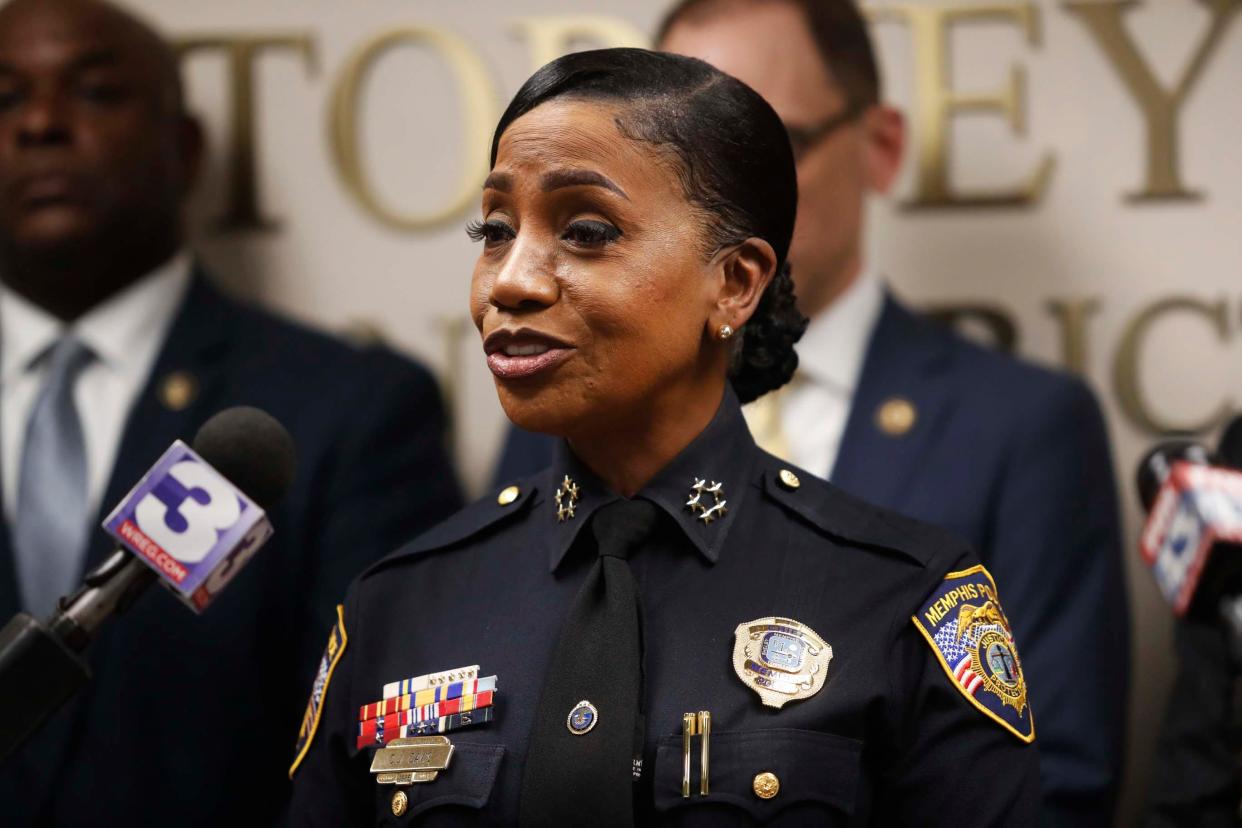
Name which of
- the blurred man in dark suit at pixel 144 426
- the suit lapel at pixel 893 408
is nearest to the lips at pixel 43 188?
the blurred man in dark suit at pixel 144 426

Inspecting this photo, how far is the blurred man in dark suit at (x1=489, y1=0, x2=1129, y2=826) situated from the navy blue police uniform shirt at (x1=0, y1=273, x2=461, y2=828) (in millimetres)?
260

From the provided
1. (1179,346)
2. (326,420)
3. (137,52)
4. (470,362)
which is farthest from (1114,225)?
(137,52)

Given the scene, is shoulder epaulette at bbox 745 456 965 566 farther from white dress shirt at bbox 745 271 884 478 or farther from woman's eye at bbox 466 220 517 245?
white dress shirt at bbox 745 271 884 478

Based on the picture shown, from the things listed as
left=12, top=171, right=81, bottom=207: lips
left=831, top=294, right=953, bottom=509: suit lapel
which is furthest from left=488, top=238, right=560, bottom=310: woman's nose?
left=12, top=171, right=81, bottom=207: lips

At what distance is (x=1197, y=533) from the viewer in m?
1.87

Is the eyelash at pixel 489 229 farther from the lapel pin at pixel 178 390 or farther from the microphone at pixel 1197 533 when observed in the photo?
the lapel pin at pixel 178 390

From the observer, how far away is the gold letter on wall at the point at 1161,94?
342cm

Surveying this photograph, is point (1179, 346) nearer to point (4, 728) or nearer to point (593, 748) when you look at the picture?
point (593, 748)

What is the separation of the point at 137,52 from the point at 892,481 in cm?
158

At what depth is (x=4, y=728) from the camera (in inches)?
64.2

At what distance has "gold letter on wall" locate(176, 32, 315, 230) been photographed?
3.70 meters

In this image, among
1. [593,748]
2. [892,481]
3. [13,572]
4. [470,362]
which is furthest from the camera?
[470,362]

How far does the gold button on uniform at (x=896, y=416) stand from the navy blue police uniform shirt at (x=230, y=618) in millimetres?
802

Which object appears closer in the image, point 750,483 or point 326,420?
point 750,483
